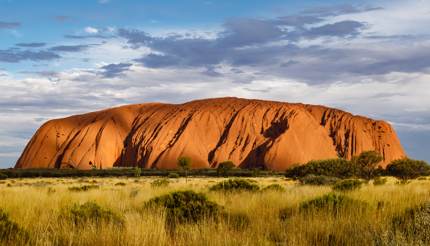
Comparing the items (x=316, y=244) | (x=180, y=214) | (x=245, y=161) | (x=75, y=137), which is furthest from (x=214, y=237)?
(x=75, y=137)

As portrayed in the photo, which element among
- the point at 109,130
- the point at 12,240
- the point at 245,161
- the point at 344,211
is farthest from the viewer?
the point at 109,130

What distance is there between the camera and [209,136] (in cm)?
11262

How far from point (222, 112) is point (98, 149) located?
29080mm

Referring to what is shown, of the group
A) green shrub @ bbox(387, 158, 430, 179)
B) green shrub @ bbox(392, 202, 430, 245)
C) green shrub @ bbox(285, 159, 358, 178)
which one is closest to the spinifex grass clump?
green shrub @ bbox(392, 202, 430, 245)

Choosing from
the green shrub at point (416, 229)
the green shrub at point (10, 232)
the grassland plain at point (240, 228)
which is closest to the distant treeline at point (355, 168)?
the grassland plain at point (240, 228)

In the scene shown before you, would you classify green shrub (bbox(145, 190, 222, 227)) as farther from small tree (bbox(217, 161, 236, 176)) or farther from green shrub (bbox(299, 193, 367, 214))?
small tree (bbox(217, 161, 236, 176))

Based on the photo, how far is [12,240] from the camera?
7.17m

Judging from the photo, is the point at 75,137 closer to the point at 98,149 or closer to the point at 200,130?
the point at 98,149

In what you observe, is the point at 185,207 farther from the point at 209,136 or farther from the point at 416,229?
the point at 209,136

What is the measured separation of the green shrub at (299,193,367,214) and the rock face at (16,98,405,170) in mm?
89135

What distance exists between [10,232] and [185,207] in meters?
4.40

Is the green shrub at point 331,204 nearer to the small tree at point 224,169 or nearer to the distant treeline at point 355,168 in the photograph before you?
the distant treeline at point 355,168

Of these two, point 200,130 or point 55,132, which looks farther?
point 55,132

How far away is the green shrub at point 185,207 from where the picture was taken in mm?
10424
